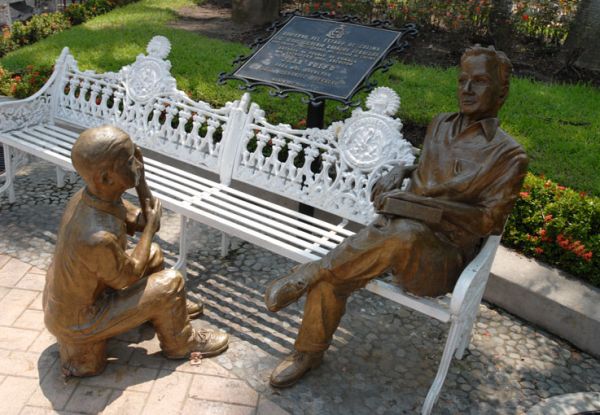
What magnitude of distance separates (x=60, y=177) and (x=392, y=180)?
141 inches

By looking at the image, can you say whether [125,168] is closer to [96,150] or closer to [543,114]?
[96,150]

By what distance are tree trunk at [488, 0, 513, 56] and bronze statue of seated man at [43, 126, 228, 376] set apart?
24.7 feet

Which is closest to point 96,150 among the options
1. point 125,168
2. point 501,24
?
point 125,168

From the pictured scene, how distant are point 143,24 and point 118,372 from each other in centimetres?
848

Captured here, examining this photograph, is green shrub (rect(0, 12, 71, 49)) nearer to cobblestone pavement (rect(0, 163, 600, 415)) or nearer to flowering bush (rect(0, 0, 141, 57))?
flowering bush (rect(0, 0, 141, 57))

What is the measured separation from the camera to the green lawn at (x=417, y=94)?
609cm

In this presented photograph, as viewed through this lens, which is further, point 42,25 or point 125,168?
point 42,25

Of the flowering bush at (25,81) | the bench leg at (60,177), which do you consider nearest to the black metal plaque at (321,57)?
the bench leg at (60,177)

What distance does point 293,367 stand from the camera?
12.0 ft

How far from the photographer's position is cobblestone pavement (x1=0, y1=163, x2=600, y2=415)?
3479 millimetres

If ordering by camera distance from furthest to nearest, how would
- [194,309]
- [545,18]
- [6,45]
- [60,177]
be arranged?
[6,45]
[545,18]
[60,177]
[194,309]

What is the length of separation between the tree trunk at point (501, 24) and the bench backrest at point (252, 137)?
544 centimetres

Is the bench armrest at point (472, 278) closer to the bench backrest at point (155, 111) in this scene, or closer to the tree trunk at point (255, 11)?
the bench backrest at point (155, 111)

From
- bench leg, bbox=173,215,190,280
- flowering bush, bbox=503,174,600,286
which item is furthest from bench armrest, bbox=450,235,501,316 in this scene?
bench leg, bbox=173,215,190,280
